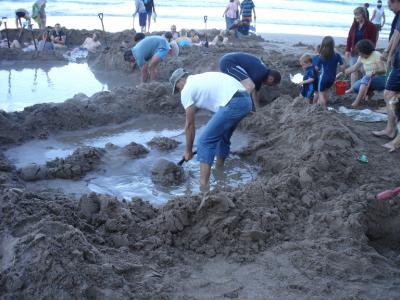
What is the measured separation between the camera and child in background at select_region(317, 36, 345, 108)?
22.8 feet

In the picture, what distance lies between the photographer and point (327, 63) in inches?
277

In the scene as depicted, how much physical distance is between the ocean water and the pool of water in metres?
8.39

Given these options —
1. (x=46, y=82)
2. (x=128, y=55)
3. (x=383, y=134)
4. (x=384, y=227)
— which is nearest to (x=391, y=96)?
(x=383, y=134)

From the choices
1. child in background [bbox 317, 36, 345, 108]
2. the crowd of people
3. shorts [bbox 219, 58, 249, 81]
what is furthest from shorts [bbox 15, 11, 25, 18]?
child in background [bbox 317, 36, 345, 108]

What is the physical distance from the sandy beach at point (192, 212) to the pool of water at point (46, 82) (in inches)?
59.0

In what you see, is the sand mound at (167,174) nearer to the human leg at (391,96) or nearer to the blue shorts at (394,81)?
the human leg at (391,96)

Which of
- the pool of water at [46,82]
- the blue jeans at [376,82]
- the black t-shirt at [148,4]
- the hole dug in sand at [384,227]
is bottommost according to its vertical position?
the hole dug in sand at [384,227]

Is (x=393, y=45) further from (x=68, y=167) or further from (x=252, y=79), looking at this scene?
(x=68, y=167)

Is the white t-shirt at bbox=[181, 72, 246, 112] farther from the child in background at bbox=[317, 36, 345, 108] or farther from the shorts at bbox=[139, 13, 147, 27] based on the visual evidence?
the shorts at bbox=[139, 13, 147, 27]

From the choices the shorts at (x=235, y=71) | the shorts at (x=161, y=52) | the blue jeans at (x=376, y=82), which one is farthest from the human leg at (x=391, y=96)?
the shorts at (x=161, y=52)

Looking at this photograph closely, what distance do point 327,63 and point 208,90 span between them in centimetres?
296

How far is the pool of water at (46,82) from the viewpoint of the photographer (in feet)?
27.9

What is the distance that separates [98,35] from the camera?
14844 mm

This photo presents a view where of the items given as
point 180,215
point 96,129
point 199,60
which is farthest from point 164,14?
point 180,215
